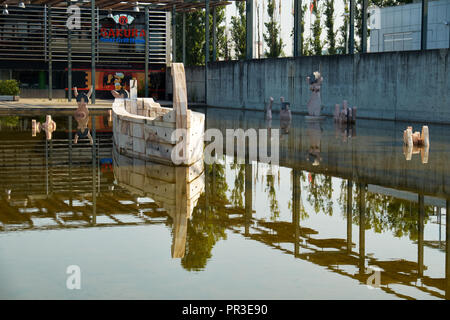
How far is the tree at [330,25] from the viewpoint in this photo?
7544 cm

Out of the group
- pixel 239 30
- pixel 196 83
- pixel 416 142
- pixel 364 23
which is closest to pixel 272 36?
pixel 239 30

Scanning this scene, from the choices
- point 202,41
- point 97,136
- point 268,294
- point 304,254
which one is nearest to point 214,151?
point 97,136

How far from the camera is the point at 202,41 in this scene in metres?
73.1

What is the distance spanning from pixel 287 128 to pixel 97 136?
25.8ft

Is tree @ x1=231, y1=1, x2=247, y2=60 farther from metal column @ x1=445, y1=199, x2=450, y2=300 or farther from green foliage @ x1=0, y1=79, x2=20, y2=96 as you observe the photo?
metal column @ x1=445, y1=199, x2=450, y2=300

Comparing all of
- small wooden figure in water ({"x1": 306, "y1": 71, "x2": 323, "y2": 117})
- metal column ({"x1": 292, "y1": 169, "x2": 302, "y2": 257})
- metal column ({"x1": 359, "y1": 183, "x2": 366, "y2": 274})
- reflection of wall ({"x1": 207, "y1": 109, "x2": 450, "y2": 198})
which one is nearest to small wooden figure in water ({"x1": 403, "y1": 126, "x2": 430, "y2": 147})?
reflection of wall ({"x1": 207, "y1": 109, "x2": 450, "y2": 198})

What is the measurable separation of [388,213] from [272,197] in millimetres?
2409

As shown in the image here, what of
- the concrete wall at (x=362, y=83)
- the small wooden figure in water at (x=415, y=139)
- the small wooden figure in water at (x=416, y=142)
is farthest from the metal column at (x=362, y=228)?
the concrete wall at (x=362, y=83)

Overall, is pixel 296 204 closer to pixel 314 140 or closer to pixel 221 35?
pixel 314 140

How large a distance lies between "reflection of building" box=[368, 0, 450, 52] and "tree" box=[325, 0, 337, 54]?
36.5 feet

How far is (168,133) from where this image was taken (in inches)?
715

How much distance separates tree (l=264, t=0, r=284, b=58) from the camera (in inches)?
3103

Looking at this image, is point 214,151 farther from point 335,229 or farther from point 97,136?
point 335,229

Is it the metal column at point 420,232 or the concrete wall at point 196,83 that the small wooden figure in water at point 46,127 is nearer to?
the metal column at point 420,232
